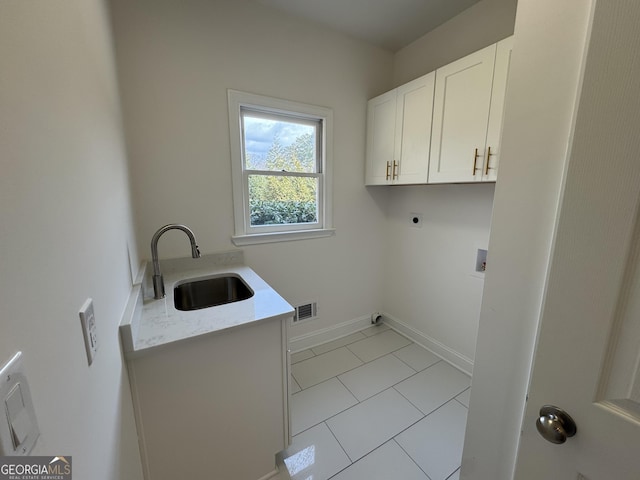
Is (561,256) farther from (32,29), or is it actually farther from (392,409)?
(392,409)

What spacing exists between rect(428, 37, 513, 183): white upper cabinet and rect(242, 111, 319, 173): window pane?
3.30 feet

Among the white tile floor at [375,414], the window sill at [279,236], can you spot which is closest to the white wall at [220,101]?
the window sill at [279,236]

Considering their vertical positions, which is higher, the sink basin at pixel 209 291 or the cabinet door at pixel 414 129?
the cabinet door at pixel 414 129

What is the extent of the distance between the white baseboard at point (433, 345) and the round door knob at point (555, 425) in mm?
1699

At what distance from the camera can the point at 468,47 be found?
1871 mm

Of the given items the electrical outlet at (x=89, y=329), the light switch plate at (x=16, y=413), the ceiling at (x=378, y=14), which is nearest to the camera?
the light switch plate at (x=16, y=413)

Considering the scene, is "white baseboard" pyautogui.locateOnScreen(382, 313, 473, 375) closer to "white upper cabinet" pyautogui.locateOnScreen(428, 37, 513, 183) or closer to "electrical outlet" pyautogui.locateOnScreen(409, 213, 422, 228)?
"electrical outlet" pyautogui.locateOnScreen(409, 213, 422, 228)

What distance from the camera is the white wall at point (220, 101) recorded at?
1.59 meters

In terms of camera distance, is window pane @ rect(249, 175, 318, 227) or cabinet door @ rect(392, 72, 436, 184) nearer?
cabinet door @ rect(392, 72, 436, 184)

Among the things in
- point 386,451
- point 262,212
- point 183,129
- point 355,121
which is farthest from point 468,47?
point 386,451

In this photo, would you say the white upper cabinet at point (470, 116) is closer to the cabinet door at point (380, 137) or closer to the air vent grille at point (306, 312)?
the cabinet door at point (380, 137)

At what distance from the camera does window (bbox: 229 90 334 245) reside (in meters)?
1.94

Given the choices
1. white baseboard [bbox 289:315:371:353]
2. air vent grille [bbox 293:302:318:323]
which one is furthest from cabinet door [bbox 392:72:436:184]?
white baseboard [bbox 289:315:371:353]

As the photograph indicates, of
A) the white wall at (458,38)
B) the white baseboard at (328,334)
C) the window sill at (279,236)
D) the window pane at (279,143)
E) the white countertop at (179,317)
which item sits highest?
the white wall at (458,38)
